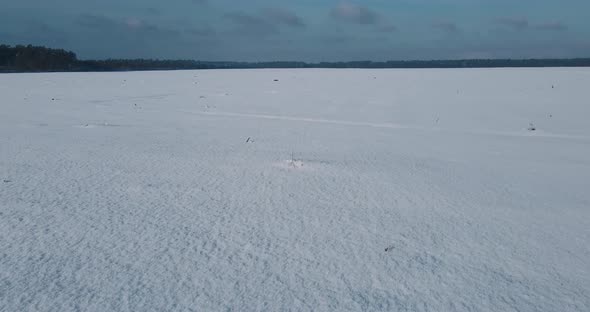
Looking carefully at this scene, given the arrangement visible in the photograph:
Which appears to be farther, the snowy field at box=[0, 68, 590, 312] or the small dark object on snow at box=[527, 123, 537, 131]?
the small dark object on snow at box=[527, 123, 537, 131]

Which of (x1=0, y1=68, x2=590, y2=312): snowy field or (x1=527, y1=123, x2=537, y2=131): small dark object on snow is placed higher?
(x1=0, y1=68, x2=590, y2=312): snowy field

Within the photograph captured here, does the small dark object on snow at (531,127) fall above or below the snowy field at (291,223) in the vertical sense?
below

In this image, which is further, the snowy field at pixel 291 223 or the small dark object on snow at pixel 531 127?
the small dark object on snow at pixel 531 127

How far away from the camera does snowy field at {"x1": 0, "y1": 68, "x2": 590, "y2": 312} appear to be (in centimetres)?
227

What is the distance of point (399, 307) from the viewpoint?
7.14ft

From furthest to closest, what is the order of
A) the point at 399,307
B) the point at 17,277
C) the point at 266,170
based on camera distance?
the point at 266,170 → the point at 17,277 → the point at 399,307

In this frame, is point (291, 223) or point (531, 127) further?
point (531, 127)

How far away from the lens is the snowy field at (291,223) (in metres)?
2.27

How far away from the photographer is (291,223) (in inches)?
127

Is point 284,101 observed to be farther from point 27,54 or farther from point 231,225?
point 27,54

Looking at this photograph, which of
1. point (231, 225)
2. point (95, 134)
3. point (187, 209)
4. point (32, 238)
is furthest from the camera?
point (95, 134)

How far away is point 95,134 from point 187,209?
4446 millimetres

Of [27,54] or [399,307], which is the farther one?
[27,54]

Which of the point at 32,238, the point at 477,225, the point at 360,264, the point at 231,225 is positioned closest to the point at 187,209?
the point at 231,225
